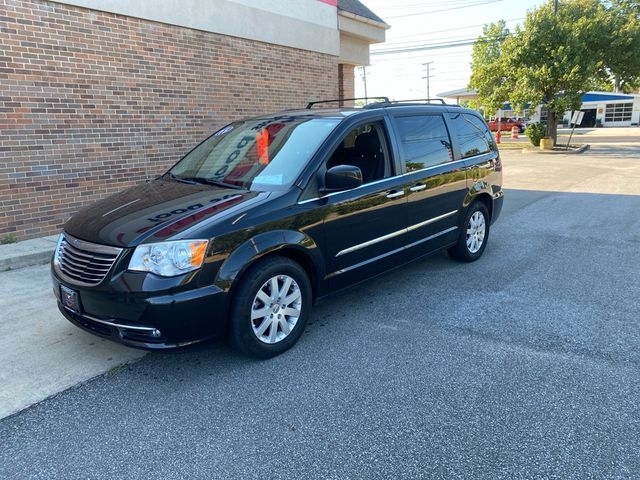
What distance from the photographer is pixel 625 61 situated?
71.5 feet

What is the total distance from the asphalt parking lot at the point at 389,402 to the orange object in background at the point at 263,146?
1.48 meters

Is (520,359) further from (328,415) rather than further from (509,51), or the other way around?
(509,51)

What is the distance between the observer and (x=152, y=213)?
11.6 feet

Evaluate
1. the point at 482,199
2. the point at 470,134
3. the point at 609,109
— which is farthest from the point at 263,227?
the point at 609,109

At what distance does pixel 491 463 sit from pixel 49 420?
2.58 meters

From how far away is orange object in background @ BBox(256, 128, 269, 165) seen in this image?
4176 mm

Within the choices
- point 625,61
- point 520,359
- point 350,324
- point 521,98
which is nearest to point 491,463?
point 520,359

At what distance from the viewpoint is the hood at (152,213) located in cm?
327

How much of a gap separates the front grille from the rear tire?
3.91 meters

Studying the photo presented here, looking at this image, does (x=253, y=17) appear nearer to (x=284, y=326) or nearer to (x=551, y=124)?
(x=284, y=326)

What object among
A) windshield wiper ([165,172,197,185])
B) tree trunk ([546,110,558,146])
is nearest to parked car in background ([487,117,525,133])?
tree trunk ([546,110,558,146])

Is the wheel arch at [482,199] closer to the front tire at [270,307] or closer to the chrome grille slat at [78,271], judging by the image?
the front tire at [270,307]

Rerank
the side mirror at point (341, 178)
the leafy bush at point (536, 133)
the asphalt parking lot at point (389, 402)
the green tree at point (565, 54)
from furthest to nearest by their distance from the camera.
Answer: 1. the leafy bush at point (536, 133)
2. the green tree at point (565, 54)
3. the side mirror at point (341, 178)
4. the asphalt parking lot at point (389, 402)

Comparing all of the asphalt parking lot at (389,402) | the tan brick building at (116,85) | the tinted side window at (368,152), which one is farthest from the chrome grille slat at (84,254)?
the tan brick building at (116,85)
